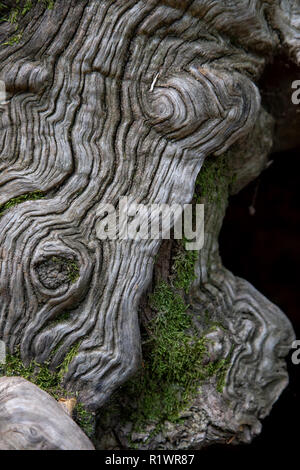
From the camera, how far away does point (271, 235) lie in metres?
3.28

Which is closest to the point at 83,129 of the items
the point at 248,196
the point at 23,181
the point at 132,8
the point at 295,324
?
the point at 23,181

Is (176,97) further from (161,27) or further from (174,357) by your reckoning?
(174,357)

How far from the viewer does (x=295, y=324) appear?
320 cm

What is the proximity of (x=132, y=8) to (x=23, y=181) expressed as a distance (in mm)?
830

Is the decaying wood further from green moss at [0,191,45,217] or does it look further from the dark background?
the dark background

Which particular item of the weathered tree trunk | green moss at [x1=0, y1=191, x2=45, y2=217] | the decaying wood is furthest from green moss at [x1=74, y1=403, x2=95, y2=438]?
green moss at [x1=0, y1=191, x2=45, y2=217]

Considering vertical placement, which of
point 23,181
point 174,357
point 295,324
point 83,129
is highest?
point 83,129

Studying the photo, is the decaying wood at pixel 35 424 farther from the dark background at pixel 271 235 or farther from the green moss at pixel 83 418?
the dark background at pixel 271 235

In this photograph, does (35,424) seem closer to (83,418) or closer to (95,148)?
(83,418)

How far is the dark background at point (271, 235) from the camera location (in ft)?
10.4

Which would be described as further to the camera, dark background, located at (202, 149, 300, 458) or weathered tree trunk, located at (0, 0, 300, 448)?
dark background, located at (202, 149, 300, 458)

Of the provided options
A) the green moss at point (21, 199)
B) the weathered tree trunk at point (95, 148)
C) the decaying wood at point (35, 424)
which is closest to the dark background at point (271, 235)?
the weathered tree trunk at point (95, 148)

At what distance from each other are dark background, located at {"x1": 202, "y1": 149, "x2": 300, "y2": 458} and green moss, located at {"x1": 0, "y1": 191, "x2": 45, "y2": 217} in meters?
1.64

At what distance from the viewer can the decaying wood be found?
1.43m
